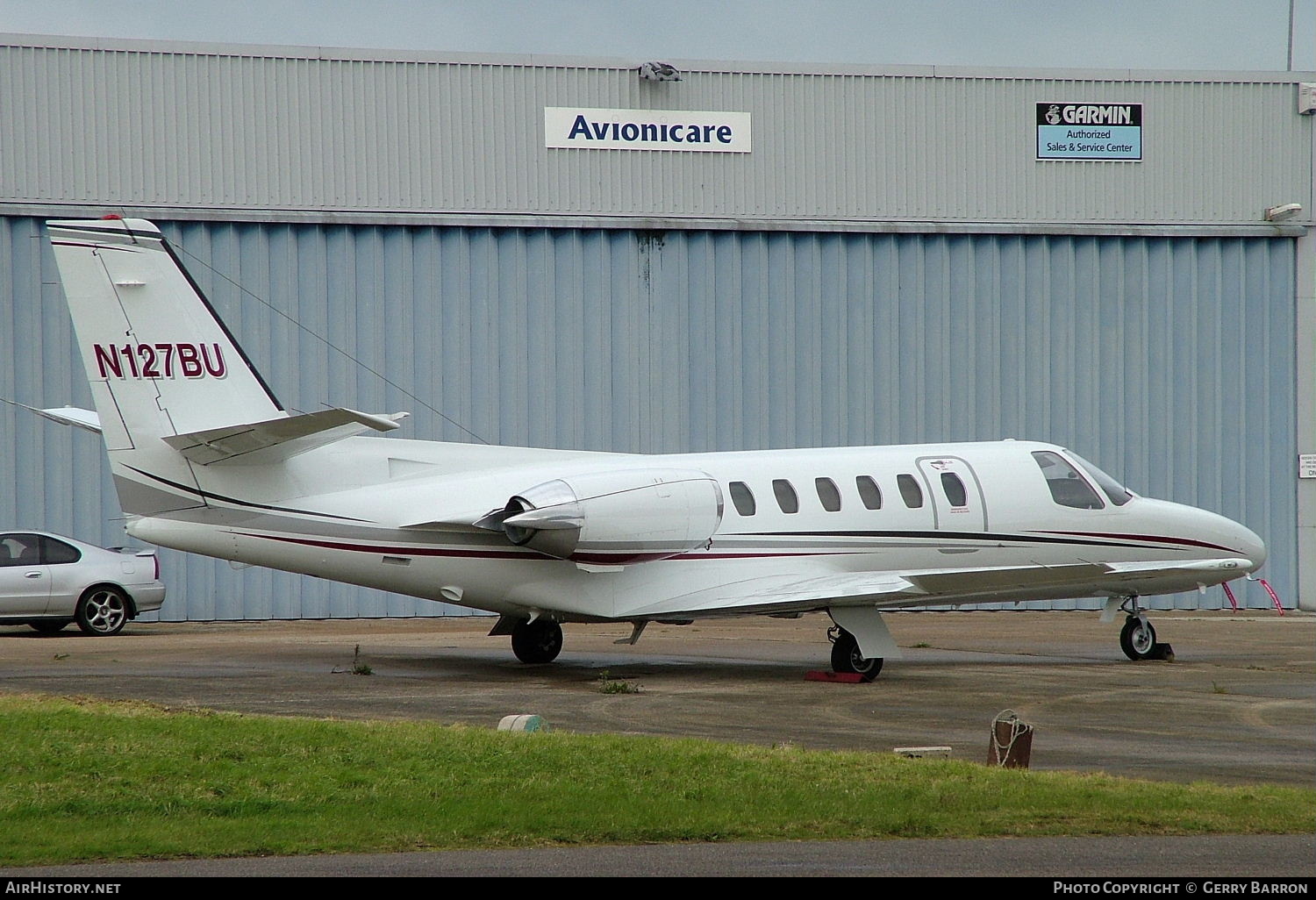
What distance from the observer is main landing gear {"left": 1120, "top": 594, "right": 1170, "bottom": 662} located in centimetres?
2114

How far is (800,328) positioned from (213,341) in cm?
1688

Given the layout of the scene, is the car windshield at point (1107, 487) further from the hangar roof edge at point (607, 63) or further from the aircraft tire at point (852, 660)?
the hangar roof edge at point (607, 63)

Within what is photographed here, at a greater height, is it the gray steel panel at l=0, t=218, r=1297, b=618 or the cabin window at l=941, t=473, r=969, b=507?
the gray steel panel at l=0, t=218, r=1297, b=618

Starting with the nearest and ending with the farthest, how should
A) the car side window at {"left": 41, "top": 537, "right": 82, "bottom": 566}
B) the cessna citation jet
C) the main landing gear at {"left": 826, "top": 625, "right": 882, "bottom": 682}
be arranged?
the cessna citation jet
the main landing gear at {"left": 826, "top": 625, "right": 882, "bottom": 682}
the car side window at {"left": 41, "top": 537, "right": 82, "bottom": 566}

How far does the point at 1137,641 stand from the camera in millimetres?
21156

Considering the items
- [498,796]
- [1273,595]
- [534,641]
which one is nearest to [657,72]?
[534,641]

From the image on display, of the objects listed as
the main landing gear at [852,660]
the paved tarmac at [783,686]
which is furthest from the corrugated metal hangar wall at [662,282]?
the main landing gear at [852,660]

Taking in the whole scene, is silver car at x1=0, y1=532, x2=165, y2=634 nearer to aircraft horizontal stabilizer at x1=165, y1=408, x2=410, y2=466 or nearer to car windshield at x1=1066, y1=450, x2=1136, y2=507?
aircraft horizontal stabilizer at x1=165, y1=408, x2=410, y2=466

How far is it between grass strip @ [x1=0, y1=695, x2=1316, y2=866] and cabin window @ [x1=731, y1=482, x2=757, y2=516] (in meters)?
7.11

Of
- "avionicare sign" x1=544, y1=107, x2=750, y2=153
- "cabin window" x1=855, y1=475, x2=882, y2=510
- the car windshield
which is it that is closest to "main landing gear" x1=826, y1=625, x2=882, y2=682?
"cabin window" x1=855, y1=475, x2=882, y2=510

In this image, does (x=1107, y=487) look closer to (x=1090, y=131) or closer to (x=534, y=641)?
(x=534, y=641)

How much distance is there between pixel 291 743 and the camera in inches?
442

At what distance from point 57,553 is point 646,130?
1487cm
